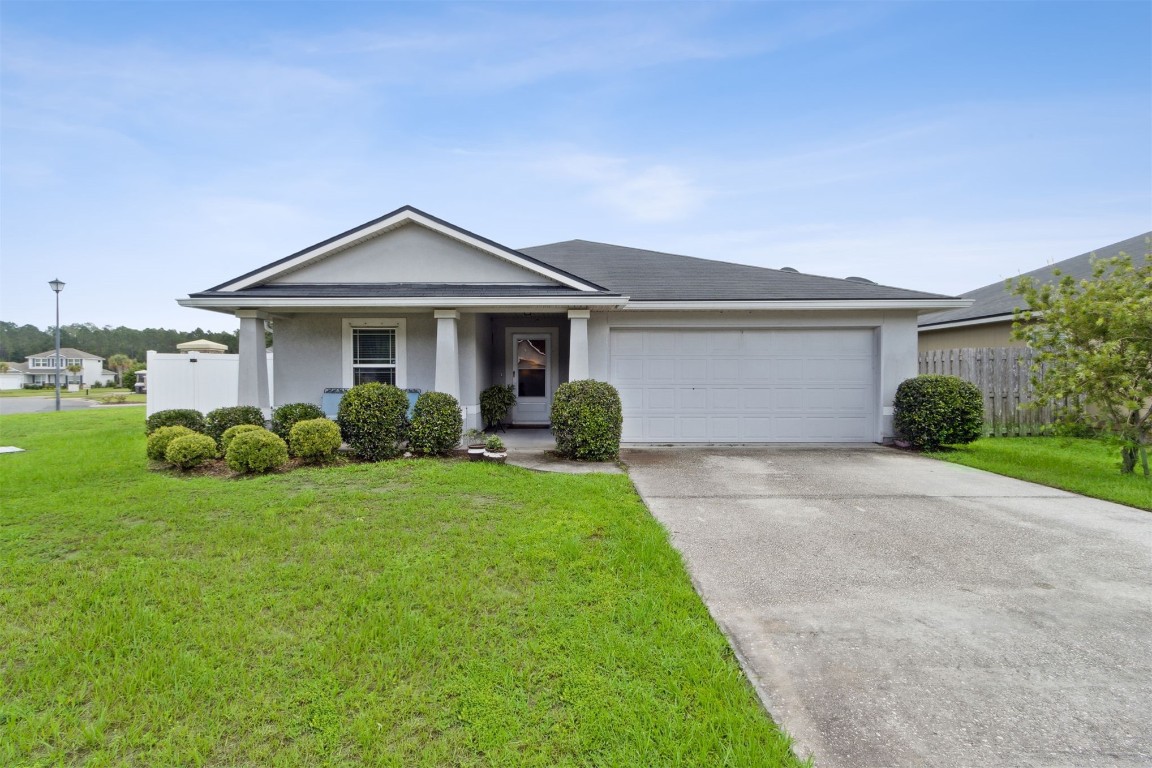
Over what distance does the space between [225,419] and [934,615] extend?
399 inches

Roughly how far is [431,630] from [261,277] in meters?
8.76

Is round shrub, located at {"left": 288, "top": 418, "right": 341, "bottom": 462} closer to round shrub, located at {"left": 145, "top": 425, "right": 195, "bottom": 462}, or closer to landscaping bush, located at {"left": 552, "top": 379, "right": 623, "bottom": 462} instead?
round shrub, located at {"left": 145, "top": 425, "right": 195, "bottom": 462}

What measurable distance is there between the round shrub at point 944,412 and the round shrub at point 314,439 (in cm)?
1039

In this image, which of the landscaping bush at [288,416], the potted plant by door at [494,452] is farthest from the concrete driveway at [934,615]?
the landscaping bush at [288,416]

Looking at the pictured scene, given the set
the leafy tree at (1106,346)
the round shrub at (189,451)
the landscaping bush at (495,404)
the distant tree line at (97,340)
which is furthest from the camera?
the distant tree line at (97,340)

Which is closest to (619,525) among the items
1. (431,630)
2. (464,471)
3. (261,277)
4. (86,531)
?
(431,630)

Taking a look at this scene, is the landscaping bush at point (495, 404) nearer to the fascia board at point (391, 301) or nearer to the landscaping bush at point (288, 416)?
the fascia board at point (391, 301)

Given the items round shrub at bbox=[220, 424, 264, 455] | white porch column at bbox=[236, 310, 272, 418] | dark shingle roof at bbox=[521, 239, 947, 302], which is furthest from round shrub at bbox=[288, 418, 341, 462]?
dark shingle roof at bbox=[521, 239, 947, 302]

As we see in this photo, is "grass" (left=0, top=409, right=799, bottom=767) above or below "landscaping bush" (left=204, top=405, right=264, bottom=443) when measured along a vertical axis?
below

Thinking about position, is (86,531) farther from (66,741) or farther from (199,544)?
(66,741)

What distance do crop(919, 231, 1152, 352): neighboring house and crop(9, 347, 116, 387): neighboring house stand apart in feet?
248

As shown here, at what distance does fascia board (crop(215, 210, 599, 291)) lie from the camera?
374 inches

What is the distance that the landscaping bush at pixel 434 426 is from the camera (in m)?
8.60

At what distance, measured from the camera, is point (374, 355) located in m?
10.4
